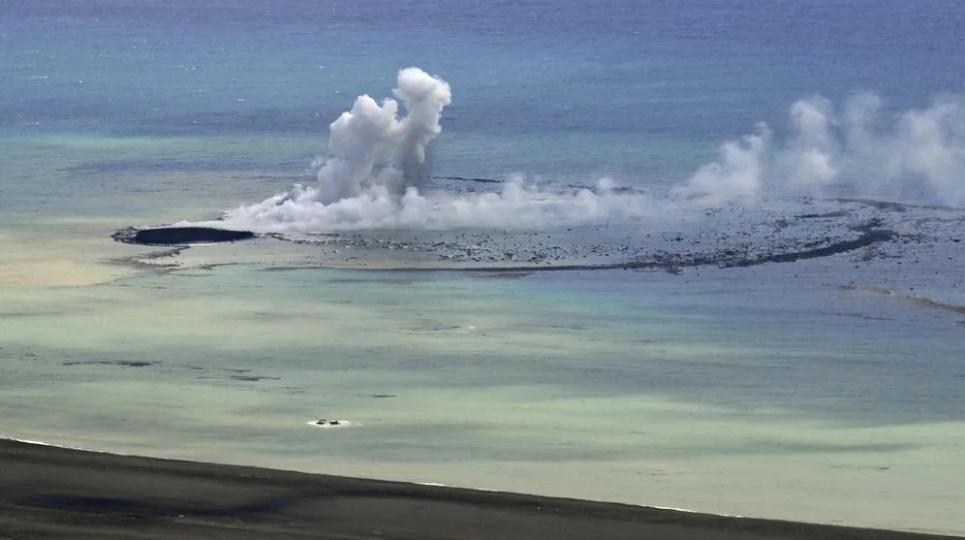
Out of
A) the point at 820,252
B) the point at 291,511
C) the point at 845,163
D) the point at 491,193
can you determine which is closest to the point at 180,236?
the point at 491,193

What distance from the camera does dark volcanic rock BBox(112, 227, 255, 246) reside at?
52094mm

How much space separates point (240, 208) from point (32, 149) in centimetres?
2259

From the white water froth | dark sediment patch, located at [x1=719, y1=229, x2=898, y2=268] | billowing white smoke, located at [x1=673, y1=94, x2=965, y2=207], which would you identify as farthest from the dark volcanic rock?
billowing white smoke, located at [x1=673, y1=94, x2=965, y2=207]

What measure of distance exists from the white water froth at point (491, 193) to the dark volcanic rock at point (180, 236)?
765mm

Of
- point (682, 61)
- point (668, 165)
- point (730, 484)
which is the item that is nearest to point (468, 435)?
point (730, 484)

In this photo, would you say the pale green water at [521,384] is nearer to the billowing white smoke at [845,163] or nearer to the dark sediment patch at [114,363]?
the dark sediment patch at [114,363]

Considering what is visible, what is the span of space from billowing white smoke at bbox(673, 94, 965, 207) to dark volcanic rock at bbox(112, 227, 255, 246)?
14.1 metres

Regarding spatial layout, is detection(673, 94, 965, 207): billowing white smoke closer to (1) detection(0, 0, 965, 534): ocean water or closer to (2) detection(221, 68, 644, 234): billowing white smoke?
(1) detection(0, 0, 965, 534): ocean water

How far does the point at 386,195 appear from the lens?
55562 millimetres

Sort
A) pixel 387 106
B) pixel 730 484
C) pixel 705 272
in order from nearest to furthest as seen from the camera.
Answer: pixel 730 484 → pixel 705 272 → pixel 387 106

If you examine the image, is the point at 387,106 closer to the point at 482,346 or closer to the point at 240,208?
the point at 240,208

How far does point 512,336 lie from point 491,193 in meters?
17.8

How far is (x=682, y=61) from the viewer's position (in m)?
128

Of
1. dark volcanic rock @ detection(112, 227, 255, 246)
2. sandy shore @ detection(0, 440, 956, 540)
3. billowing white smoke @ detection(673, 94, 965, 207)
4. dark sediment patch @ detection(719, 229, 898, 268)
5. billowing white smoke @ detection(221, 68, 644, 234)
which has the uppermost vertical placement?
billowing white smoke @ detection(673, 94, 965, 207)
